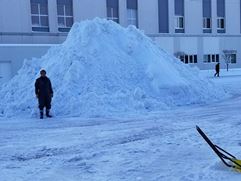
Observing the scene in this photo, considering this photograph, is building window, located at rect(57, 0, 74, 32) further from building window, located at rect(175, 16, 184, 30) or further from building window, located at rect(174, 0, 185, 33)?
building window, located at rect(175, 16, 184, 30)

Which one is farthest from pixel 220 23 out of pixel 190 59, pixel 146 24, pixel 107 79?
pixel 107 79

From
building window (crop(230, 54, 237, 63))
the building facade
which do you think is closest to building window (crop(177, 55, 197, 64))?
the building facade

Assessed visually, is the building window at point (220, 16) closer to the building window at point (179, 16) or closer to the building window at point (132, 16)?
the building window at point (179, 16)

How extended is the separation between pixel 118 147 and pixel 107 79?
669 centimetres

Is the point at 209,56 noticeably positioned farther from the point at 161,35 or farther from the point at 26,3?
the point at 26,3

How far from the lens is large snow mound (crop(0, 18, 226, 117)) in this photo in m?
13.6

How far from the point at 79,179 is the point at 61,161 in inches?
44.3

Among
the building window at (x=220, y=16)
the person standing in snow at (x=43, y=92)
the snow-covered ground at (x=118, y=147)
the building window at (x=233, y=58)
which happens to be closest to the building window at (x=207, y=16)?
the building window at (x=220, y=16)

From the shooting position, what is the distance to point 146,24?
4194 cm

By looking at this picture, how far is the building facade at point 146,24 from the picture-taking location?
33.4m

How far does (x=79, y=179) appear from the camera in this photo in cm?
629

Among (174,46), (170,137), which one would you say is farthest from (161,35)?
(170,137)

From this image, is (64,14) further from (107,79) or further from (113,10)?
(107,79)

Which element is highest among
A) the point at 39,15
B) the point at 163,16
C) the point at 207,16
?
the point at 207,16
